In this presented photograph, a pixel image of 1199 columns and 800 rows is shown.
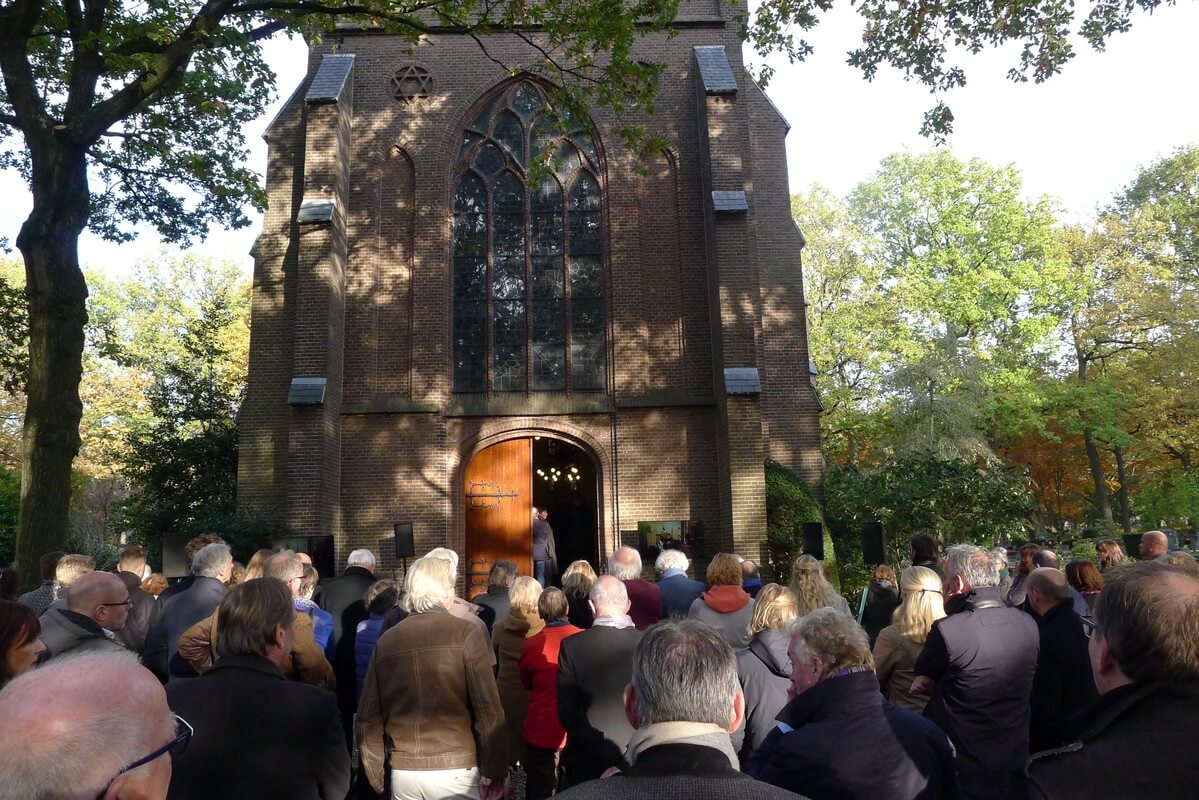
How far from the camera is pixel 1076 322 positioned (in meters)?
29.3

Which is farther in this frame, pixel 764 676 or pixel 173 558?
pixel 173 558

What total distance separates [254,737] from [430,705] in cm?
106

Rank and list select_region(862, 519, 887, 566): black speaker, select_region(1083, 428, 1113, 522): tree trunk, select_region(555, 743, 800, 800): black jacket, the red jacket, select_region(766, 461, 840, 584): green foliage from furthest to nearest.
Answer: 1. select_region(1083, 428, 1113, 522): tree trunk
2. select_region(766, 461, 840, 584): green foliage
3. select_region(862, 519, 887, 566): black speaker
4. the red jacket
5. select_region(555, 743, 800, 800): black jacket

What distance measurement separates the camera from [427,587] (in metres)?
3.87

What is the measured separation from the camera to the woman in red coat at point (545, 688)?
459 cm

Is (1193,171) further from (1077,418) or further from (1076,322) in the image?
(1077,418)

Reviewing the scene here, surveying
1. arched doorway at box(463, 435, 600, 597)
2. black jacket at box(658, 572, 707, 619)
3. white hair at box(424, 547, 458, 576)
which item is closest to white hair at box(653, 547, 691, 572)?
black jacket at box(658, 572, 707, 619)

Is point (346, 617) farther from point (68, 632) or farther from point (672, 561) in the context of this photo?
point (68, 632)

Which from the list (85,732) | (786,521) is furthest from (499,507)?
(85,732)

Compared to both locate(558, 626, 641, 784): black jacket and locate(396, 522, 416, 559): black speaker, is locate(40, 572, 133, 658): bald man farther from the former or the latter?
locate(396, 522, 416, 559): black speaker

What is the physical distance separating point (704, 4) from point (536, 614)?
15.2 metres

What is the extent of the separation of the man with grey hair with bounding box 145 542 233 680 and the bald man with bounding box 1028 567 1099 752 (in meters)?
4.41

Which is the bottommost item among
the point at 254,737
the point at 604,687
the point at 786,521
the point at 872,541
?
the point at 604,687

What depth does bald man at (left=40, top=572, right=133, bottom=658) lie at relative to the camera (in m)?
3.91
